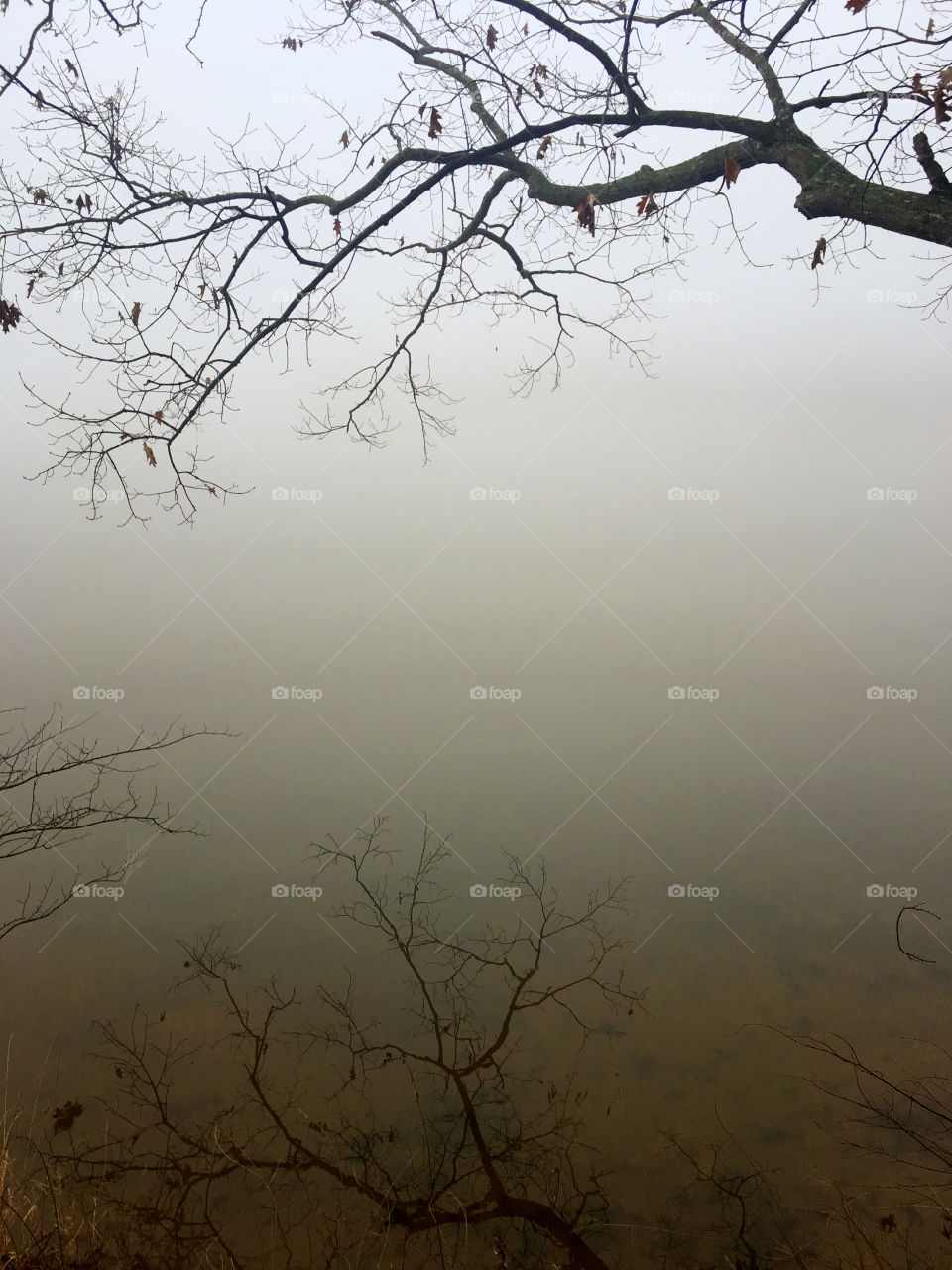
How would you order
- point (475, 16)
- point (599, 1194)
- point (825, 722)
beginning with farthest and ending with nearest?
point (825, 722) < point (475, 16) < point (599, 1194)

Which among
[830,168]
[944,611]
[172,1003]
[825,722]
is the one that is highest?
[830,168]

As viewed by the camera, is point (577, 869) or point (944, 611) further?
point (944, 611)

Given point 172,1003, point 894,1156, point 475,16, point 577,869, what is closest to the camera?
point 894,1156

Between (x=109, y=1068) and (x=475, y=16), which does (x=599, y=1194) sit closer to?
(x=109, y=1068)

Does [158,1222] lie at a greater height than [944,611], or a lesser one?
lesser

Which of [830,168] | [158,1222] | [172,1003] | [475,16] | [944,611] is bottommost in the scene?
[158,1222]

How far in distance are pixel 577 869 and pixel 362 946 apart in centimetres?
134

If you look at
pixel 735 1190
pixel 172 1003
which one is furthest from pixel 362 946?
pixel 735 1190

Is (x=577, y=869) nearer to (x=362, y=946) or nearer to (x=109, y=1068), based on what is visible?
(x=362, y=946)

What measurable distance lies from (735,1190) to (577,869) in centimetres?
209

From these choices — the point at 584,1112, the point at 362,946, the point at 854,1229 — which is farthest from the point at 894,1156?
the point at 362,946

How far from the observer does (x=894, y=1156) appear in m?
3.76

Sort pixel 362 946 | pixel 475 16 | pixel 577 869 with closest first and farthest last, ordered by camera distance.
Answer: pixel 475 16, pixel 362 946, pixel 577 869

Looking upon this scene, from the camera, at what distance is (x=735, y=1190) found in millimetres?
3553
